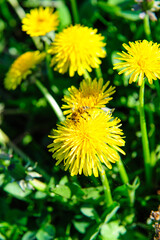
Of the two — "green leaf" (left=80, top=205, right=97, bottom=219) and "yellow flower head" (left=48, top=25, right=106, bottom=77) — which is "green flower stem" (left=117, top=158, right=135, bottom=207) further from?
"yellow flower head" (left=48, top=25, right=106, bottom=77)

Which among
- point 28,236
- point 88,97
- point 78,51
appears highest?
point 78,51

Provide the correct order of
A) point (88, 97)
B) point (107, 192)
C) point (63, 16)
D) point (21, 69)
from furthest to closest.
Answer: point (63, 16)
point (21, 69)
point (107, 192)
point (88, 97)

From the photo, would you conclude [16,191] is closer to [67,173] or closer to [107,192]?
[67,173]

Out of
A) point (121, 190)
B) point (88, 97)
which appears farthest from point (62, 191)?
point (88, 97)

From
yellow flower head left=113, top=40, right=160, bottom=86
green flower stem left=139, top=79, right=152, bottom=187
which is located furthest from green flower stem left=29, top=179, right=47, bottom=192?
yellow flower head left=113, top=40, right=160, bottom=86

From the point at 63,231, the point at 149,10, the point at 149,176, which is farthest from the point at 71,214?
the point at 149,10

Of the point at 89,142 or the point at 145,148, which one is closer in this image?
the point at 89,142
